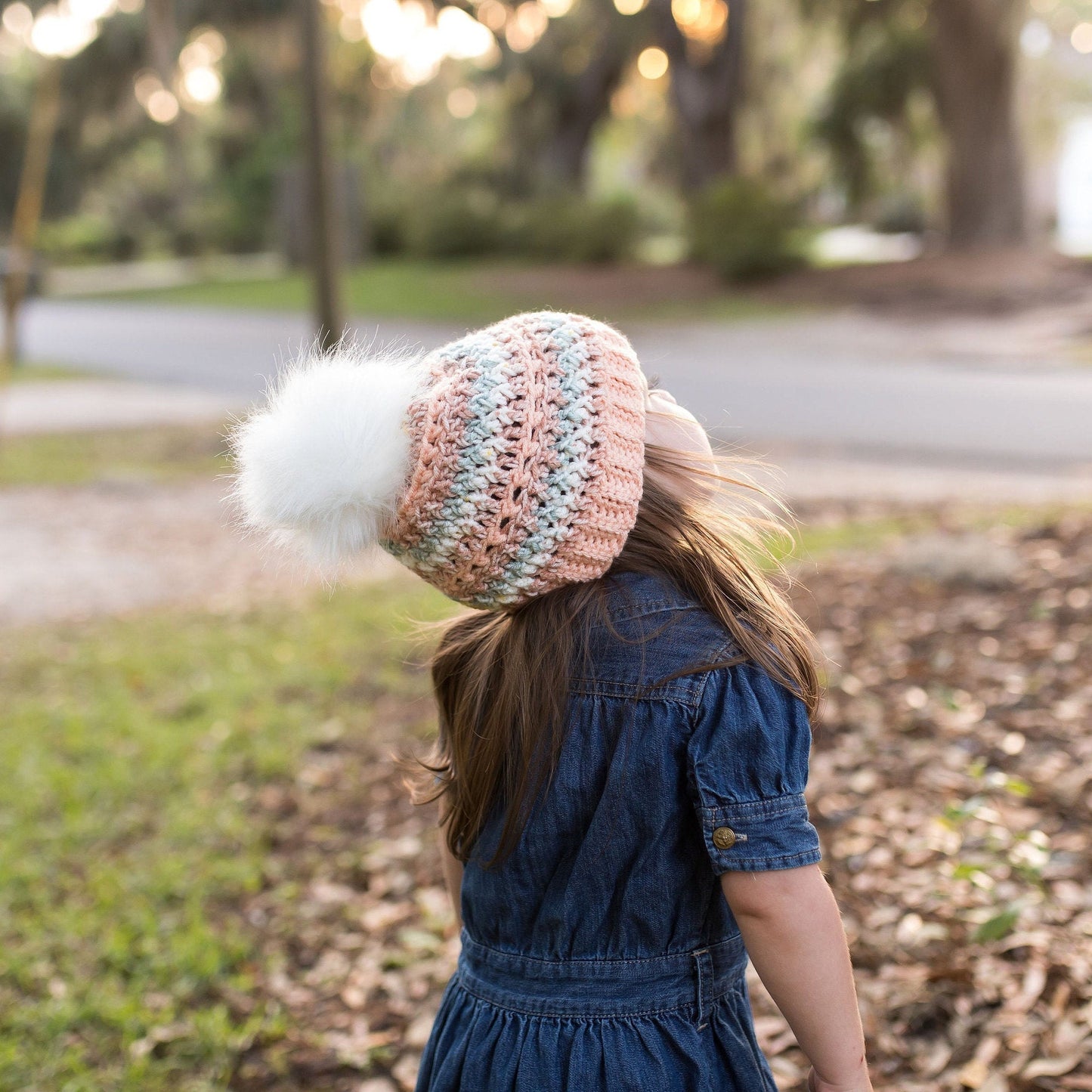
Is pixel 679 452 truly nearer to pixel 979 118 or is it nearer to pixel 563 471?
pixel 563 471

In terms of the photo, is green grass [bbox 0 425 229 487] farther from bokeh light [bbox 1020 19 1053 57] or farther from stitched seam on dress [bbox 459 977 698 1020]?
bokeh light [bbox 1020 19 1053 57]

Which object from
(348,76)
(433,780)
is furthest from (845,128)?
(433,780)

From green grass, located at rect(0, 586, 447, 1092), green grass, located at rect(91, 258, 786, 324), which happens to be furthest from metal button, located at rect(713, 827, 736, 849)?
green grass, located at rect(91, 258, 786, 324)

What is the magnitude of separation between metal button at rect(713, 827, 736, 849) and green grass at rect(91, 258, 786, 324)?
577 inches

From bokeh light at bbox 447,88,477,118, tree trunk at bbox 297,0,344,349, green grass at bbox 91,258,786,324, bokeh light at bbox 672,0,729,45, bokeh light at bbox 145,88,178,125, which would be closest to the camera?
tree trunk at bbox 297,0,344,349

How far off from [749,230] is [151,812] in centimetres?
1675

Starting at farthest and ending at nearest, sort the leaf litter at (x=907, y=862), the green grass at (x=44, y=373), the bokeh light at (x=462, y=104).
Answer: the bokeh light at (x=462, y=104)
the green grass at (x=44, y=373)
the leaf litter at (x=907, y=862)

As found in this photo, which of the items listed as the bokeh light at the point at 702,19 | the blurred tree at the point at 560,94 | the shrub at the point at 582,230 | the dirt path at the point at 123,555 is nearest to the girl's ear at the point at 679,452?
the dirt path at the point at 123,555

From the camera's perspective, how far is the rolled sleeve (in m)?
1.32

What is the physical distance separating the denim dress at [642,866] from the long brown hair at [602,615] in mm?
19

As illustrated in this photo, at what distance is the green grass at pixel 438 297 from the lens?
18203mm

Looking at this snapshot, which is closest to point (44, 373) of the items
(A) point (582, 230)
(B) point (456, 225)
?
(A) point (582, 230)

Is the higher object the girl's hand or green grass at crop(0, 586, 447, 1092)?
the girl's hand

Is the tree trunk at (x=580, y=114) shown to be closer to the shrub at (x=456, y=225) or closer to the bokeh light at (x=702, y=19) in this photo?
the shrub at (x=456, y=225)
